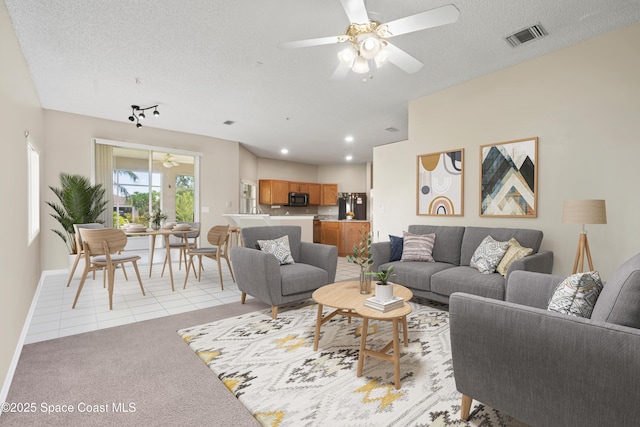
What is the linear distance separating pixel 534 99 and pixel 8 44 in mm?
5037

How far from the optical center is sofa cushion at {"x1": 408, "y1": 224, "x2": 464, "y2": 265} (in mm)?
3771

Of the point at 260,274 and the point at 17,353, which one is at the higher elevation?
the point at 260,274

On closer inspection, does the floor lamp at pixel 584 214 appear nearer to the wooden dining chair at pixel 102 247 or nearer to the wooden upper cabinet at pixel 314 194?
the wooden dining chair at pixel 102 247

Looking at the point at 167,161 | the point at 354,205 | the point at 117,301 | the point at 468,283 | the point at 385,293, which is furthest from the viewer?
the point at 354,205

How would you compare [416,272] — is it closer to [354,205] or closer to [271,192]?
[354,205]

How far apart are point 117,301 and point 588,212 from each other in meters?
5.08

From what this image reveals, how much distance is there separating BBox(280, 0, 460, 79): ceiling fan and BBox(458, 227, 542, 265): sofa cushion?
2060 millimetres

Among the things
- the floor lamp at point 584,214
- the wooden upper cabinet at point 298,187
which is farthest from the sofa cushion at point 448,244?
the wooden upper cabinet at point 298,187

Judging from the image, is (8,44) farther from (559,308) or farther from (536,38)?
(536,38)

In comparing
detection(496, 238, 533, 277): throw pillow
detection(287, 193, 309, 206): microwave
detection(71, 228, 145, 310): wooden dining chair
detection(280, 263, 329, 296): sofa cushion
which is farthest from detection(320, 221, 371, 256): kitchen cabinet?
detection(71, 228, 145, 310): wooden dining chair

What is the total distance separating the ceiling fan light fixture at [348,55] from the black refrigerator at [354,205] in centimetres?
707

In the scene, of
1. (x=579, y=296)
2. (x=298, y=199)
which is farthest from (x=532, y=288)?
(x=298, y=199)

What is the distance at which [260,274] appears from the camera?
310 centimetres

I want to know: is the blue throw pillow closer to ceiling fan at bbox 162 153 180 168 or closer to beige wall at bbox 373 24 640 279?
beige wall at bbox 373 24 640 279
